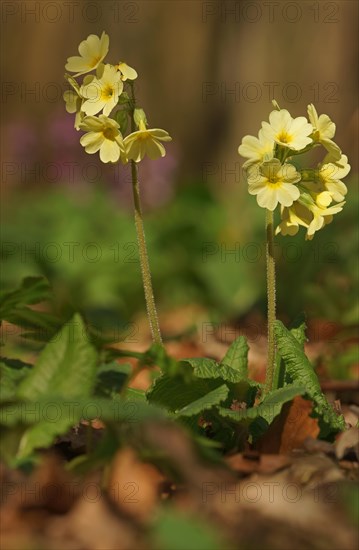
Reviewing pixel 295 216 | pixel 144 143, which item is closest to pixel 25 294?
pixel 144 143

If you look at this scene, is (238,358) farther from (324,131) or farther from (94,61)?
(94,61)

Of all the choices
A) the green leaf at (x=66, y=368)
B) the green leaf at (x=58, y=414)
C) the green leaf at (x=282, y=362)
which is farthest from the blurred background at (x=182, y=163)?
the green leaf at (x=58, y=414)

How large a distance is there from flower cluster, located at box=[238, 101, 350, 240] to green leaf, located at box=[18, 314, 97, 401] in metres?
0.56

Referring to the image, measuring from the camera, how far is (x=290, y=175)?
2270 mm

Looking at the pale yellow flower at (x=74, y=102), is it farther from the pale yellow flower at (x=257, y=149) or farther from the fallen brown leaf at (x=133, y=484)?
the fallen brown leaf at (x=133, y=484)

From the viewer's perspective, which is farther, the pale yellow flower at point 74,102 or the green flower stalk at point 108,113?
the pale yellow flower at point 74,102

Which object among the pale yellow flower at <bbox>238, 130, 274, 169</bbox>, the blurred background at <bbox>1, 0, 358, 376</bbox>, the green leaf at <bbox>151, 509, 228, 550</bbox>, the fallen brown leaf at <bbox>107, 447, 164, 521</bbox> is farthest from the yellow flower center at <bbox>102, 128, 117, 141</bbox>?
the blurred background at <bbox>1, 0, 358, 376</bbox>

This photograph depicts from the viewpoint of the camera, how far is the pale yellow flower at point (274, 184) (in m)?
2.27

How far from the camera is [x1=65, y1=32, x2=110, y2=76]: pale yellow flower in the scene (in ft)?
7.92

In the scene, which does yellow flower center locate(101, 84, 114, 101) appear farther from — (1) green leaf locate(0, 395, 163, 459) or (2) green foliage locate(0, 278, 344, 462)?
(1) green leaf locate(0, 395, 163, 459)

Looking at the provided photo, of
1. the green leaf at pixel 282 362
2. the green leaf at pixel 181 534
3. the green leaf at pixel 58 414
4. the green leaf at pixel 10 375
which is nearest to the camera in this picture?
the green leaf at pixel 181 534

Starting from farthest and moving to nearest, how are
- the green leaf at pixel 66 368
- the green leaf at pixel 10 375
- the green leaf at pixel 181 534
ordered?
1. the green leaf at pixel 10 375
2. the green leaf at pixel 66 368
3. the green leaf at pixel 181 534

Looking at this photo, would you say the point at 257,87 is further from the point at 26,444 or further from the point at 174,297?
the point at 26,444

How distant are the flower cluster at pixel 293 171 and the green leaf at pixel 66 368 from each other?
0.56 m
